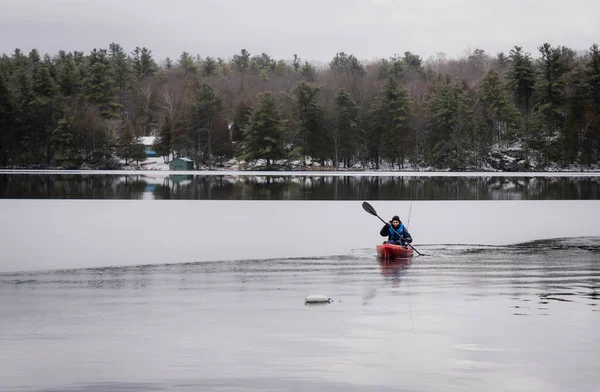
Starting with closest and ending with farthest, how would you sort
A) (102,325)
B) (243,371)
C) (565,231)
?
(243,371) < (102,325) < (565,231)

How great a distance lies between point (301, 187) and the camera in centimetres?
8338

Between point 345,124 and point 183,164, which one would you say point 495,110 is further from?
point 183,164

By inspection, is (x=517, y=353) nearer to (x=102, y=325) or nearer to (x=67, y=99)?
(x=102, y=325)

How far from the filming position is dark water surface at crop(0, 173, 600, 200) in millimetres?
68250

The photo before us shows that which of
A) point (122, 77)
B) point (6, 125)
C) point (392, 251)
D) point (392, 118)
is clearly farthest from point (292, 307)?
point (122, 77)

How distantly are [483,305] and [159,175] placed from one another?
308 feet

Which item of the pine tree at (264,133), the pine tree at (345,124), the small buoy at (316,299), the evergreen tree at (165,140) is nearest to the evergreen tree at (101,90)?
the evergreen tree at (165,140)

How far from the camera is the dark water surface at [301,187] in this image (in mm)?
68250

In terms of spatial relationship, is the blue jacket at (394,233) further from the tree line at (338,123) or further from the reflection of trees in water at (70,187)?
the tree line at (338,123)

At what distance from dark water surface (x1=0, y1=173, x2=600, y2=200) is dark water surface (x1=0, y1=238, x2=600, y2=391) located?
44.7 m

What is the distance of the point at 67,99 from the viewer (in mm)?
114625

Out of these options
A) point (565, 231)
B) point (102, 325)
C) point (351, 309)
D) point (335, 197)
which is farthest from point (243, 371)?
point (335, 197)

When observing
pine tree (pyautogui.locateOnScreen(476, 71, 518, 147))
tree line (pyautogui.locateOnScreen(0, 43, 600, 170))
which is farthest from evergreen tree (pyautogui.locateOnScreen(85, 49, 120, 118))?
pine tree (pyautogui.locateOnScreen(476, 71, 518, 147))

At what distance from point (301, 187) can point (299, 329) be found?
6868 centimetres
